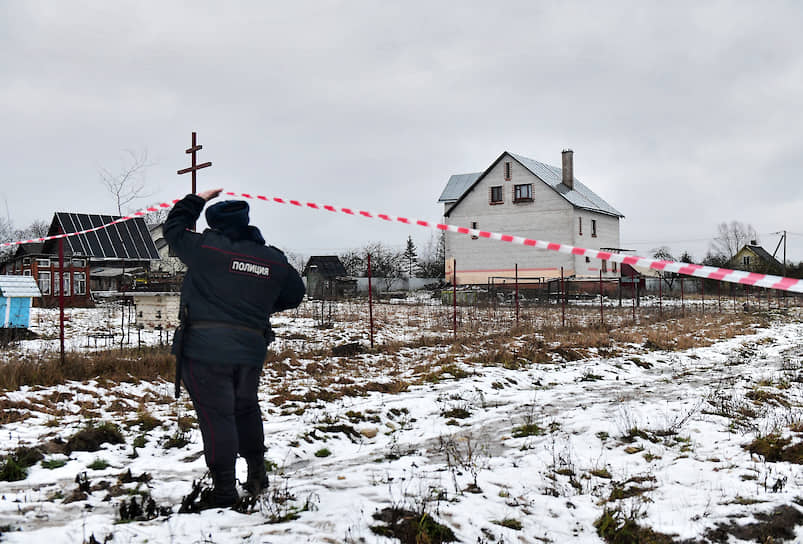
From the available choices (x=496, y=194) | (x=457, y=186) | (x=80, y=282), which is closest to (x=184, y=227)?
(x=80, y=282)

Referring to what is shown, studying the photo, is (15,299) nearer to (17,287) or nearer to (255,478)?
(17,287)

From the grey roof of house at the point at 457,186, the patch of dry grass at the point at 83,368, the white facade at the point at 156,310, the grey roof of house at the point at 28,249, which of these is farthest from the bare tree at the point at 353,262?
the patch of dry grass at the point at 83,368

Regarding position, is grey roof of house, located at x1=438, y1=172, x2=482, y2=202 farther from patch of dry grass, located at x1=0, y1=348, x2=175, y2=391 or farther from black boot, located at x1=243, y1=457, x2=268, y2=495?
black boot, located at x1=243, y1=457, x2=268, y2=495

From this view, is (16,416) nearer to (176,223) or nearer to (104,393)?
(104,393)

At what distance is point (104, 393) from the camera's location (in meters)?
7.28

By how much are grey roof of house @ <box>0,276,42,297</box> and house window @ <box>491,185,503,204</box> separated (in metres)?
34.2

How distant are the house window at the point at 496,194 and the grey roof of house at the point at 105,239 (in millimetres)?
23866

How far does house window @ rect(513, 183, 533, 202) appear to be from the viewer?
41.2 m

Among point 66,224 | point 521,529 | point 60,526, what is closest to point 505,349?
point 521,529

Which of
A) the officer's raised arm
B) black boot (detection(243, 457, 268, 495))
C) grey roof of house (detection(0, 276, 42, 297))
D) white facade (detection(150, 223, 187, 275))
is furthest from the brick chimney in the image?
black boot (detection(243, 457, 268, 495))

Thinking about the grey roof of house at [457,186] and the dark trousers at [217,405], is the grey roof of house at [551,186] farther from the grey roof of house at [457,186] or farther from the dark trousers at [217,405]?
the dark trousers at [217,405]

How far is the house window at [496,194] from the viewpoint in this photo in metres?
42.2

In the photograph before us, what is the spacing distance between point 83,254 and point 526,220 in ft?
93.5

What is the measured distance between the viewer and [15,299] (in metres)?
11.9
